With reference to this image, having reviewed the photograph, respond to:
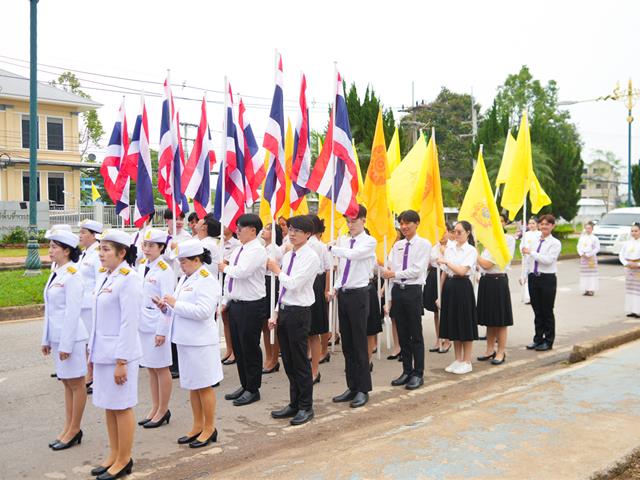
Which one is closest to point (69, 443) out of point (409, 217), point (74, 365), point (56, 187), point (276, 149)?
point (74, 365)

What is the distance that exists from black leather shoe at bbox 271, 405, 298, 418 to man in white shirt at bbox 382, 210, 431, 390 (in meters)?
1.56

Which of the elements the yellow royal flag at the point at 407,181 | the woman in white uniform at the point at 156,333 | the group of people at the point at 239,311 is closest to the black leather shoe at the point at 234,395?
the group of people at the point at 239,311

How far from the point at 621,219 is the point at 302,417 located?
72.1ft

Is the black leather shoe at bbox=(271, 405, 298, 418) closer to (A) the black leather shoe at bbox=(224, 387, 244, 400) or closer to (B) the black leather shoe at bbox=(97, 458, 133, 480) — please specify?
(A) the black leather shoe at bbox=(224, 387, 244, 400)

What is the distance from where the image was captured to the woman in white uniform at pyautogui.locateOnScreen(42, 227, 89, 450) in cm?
507

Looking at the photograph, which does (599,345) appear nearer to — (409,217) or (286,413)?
(409,217)

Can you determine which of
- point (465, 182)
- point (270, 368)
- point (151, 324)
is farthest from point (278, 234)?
point (465, 182)

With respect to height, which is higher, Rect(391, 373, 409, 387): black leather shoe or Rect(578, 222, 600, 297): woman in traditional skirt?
Rect(578, 222, 600, 297): woman in traditional skirt

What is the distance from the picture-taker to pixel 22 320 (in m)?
11.1

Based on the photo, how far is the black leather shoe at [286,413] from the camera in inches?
237

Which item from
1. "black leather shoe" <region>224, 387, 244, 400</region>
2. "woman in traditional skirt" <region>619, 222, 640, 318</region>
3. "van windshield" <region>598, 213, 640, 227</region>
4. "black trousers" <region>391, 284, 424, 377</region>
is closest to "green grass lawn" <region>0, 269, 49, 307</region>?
"black leather shoe" <region>224, 387, 244, 400</region>

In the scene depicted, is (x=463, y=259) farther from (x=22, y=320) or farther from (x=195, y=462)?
(x=22, y=320)

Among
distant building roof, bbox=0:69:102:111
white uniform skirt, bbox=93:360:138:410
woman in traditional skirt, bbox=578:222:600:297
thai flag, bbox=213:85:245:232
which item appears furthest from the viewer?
distant building roof, bbox=0:69:102:111

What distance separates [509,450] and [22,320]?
9368mm
